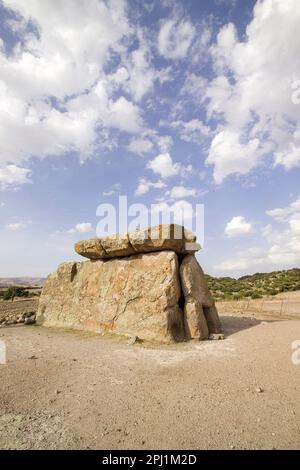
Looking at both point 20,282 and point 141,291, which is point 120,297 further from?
point 20,282

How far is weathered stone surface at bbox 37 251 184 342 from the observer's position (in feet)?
28.0

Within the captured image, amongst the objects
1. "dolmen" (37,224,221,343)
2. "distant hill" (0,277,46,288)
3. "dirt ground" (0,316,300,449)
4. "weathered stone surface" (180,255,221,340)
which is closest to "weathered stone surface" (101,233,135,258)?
"dolmen" (37,224,221,343)

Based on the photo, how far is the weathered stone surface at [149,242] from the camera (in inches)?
365

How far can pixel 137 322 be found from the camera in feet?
28.9

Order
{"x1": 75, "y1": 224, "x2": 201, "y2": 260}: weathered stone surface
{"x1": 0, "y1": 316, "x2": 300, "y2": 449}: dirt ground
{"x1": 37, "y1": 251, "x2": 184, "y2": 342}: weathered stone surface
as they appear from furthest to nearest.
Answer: {"x1": 75, "y1": 224, "x2": 201, "y2": 260}: weathered stone surface < {"x1": 37, "y1": 251, "x2": 184, "y2": 342}: weathered stone surface < {"x1": 0, "y1": 316, "x2": 300, "y2": 449}: dirt ground

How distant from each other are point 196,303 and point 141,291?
5.42 feet

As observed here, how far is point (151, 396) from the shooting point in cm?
467

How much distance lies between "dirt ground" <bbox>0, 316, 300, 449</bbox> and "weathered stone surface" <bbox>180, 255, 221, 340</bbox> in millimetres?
732

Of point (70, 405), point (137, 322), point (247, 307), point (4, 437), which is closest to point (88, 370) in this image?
point (70, 405)

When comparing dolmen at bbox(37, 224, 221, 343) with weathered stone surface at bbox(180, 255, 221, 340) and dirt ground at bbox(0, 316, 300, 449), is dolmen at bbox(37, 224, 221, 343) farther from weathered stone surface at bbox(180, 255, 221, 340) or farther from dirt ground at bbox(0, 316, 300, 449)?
dirt ground at bbox(0, 316, 300, 449)

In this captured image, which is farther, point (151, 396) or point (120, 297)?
point (120, 297)

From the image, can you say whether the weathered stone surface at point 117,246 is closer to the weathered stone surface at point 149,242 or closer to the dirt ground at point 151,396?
the weathered stone surface at point 149,242

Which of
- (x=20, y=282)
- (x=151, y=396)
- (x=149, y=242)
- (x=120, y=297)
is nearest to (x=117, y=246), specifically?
(x=149, y=242)

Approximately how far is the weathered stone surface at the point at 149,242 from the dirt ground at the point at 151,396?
3.04m
